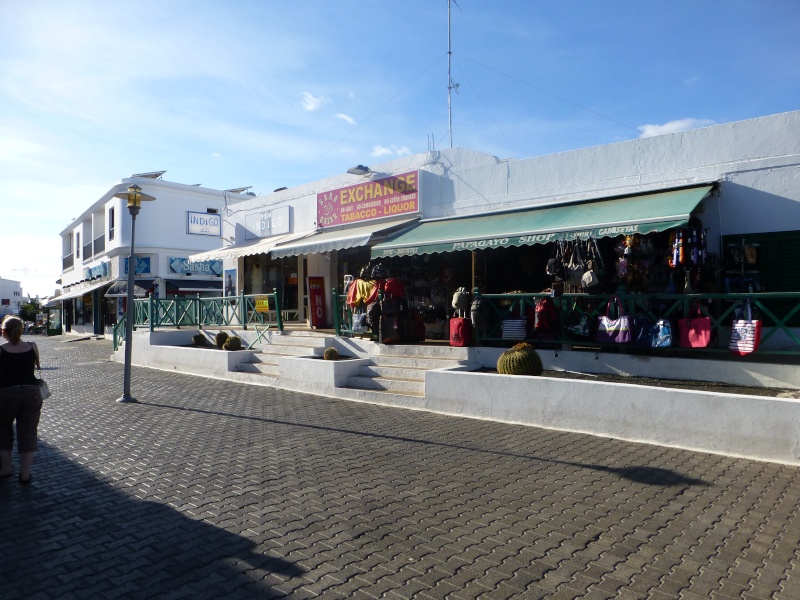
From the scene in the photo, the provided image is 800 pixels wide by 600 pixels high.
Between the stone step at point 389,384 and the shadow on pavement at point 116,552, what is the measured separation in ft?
17.0

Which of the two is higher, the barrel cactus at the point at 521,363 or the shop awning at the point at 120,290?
the shop awning at the point at 120,290

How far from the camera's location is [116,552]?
13.5 feet

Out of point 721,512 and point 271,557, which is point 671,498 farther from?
point 271,557

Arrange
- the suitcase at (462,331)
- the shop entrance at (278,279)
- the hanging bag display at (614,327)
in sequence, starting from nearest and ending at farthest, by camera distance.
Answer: the hanging bag display at (614,327)
the suitcase at (462,331)
the shop entrance at (278,279)

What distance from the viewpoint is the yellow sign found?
14.9m

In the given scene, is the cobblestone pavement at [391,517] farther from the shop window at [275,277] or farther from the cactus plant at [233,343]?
the shop window at [275,277]

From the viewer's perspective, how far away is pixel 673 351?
8.75 metres

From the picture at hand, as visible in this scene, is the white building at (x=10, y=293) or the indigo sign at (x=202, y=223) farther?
the white building at (x=10, y=293)

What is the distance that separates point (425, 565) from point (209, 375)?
10973mm

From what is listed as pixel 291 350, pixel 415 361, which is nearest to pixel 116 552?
pixel 415 361

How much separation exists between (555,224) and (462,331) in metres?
2.40

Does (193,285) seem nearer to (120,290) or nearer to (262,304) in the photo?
(120,290)

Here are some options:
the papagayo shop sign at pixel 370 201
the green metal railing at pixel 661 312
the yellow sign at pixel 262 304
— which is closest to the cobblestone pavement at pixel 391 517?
the green metal railing at pixel 661 312

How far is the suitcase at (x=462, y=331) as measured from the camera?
1040 centimetres
